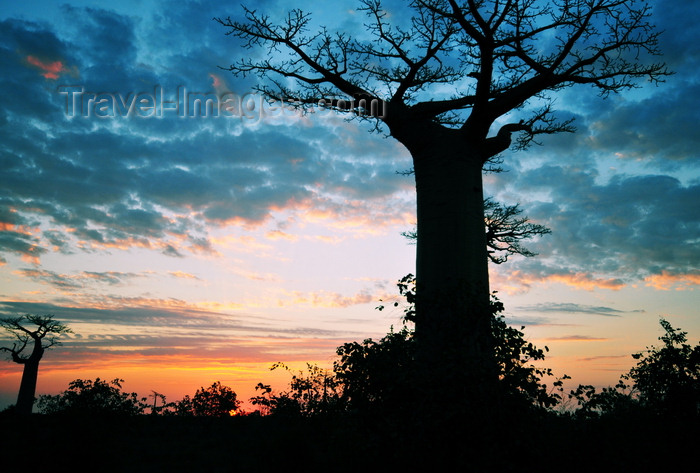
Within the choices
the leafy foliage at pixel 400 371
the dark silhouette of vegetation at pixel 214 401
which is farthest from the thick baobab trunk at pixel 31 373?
the leafy foliage at pixel 400 371

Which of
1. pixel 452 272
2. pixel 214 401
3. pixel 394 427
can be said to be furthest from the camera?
pixel 214 401

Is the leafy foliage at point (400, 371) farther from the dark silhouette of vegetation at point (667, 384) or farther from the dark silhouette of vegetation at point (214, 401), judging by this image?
the dark silhouette of vegetation at point (214, 401)

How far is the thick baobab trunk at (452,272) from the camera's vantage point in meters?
4.30

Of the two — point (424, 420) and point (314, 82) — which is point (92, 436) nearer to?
point (424, 420)

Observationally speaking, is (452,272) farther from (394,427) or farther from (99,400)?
→ (99,400)

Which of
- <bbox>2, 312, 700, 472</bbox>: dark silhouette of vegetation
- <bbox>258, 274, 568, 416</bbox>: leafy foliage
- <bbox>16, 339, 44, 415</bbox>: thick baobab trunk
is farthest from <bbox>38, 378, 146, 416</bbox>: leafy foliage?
<bbox>16, 339, 44, 415</bbox>: thick baobab trunk

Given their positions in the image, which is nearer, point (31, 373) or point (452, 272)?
point (452, 272)

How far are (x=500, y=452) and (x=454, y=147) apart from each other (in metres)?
3.96

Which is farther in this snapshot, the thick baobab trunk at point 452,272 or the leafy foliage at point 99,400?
the leafy foliage at point 99,400

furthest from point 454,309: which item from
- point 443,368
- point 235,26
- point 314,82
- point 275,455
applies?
point 235,26

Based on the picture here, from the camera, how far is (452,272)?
5.96 meters

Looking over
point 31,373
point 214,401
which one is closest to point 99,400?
point 214,401

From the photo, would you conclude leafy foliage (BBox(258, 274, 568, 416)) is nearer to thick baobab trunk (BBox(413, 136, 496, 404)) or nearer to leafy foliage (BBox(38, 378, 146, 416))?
thick baobab trunk (BBox(413, 136, 496, 404))

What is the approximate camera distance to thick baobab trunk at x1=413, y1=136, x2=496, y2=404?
430 cm
